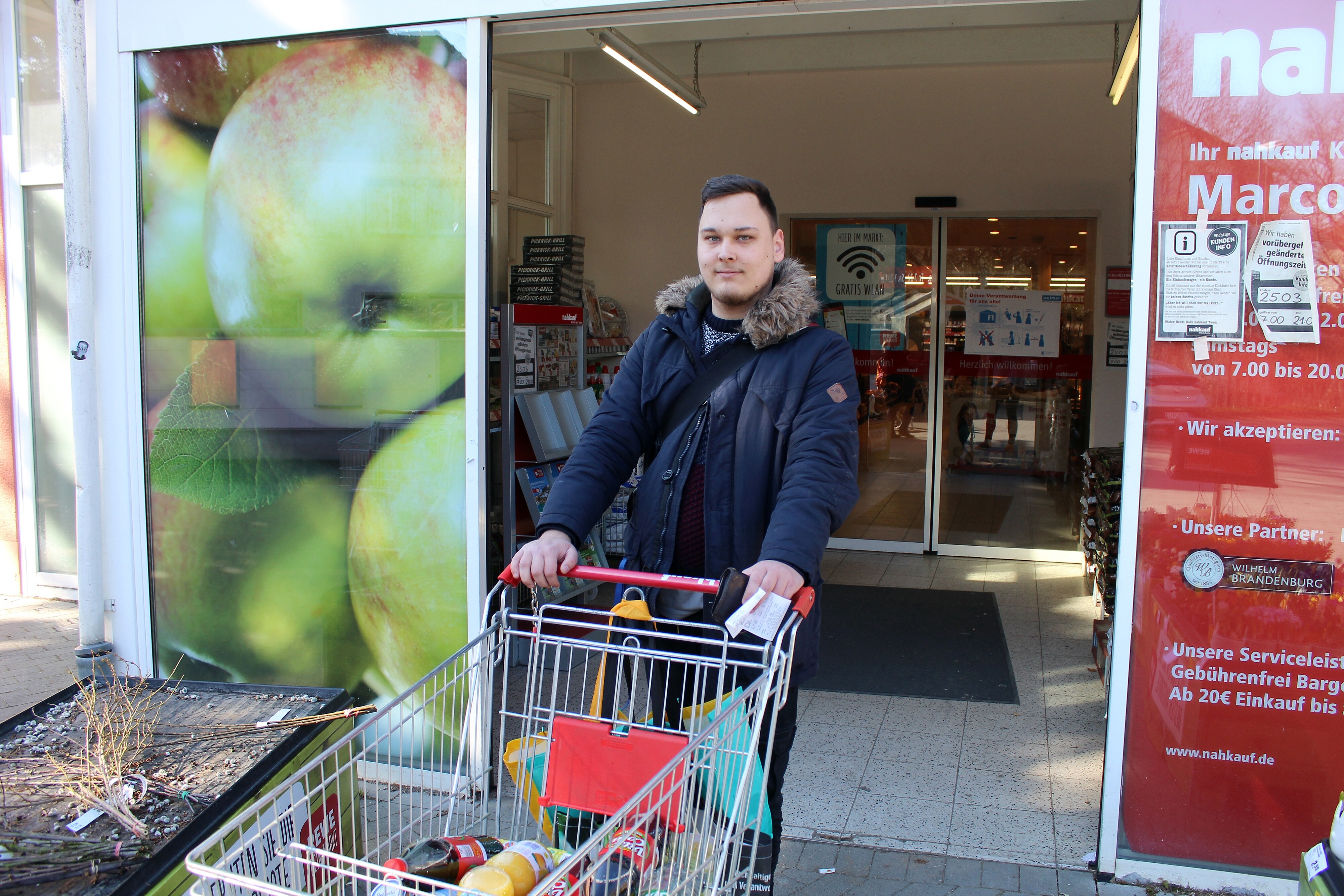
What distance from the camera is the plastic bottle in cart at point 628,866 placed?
1.62 m

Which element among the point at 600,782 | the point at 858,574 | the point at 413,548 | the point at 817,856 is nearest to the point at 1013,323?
the point at 858,574

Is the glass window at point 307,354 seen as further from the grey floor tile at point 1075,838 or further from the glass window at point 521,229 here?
the glass window at point 521,229

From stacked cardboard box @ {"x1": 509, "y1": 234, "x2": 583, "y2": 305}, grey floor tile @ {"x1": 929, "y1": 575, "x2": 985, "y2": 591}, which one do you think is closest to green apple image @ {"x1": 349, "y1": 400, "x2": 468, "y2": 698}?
stacked cardboard box @ {"x1": 509, "y1": 234, "x2": 583, "y2": 305}

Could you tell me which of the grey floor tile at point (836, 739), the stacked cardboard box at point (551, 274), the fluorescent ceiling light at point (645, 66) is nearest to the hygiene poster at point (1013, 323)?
the fluorescent ceiling light at point (645, 66)

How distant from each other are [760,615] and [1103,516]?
382 centimetres

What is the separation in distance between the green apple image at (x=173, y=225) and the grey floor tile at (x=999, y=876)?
3.34 meters

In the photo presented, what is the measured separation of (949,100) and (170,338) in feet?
18.2

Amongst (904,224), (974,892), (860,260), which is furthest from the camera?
(860,260)

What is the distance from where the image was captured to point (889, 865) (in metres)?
3.04

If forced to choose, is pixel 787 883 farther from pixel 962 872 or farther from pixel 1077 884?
pixel 1077 884

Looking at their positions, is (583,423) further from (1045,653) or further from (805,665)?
(805,665)

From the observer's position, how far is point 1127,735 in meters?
2.88

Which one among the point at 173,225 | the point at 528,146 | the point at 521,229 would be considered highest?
the point at 528,146

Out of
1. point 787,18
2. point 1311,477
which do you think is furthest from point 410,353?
point 787,18
